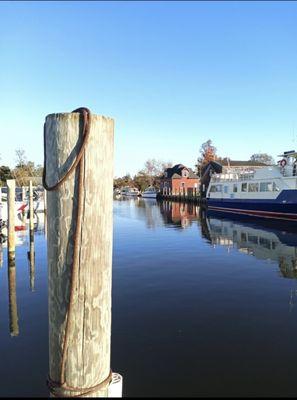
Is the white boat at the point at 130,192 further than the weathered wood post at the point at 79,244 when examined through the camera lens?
Yes

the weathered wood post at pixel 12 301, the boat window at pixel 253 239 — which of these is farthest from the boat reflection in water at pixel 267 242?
the weathered wood post at pixel 12 301

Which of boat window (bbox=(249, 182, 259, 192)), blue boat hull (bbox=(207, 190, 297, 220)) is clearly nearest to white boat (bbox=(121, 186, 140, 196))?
blue boat hull (bbox=(207, 190, 297, 220))

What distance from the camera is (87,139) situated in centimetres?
229

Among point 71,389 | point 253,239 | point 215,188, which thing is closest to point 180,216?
point 215,188

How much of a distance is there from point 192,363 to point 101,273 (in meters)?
4.10

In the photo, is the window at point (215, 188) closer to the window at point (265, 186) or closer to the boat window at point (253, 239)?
the window at point (265, 186)

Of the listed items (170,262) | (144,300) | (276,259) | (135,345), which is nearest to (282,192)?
(276,259)

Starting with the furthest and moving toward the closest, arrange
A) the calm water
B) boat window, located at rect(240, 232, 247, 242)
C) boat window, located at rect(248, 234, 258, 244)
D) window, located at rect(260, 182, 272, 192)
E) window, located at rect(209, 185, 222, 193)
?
window, located at rect(209, 185, 222, 193) < window, located at rect(260, 182, 272, 192) < boat window, located at rect(240, 232, 247, 242) < boat window, located at rect(248, 234, 258, 244) < the calm water

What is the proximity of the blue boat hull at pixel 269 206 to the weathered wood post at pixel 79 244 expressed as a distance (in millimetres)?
28362

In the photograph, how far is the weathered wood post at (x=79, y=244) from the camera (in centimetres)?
232

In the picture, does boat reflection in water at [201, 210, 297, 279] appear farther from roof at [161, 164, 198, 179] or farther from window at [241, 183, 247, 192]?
roof at [161, 164, 198, 179]

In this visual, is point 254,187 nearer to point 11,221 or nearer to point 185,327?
point 11,221

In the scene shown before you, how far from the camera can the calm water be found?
17.3ft

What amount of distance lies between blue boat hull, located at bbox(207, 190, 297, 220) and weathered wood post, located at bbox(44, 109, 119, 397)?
28362 millimetres
